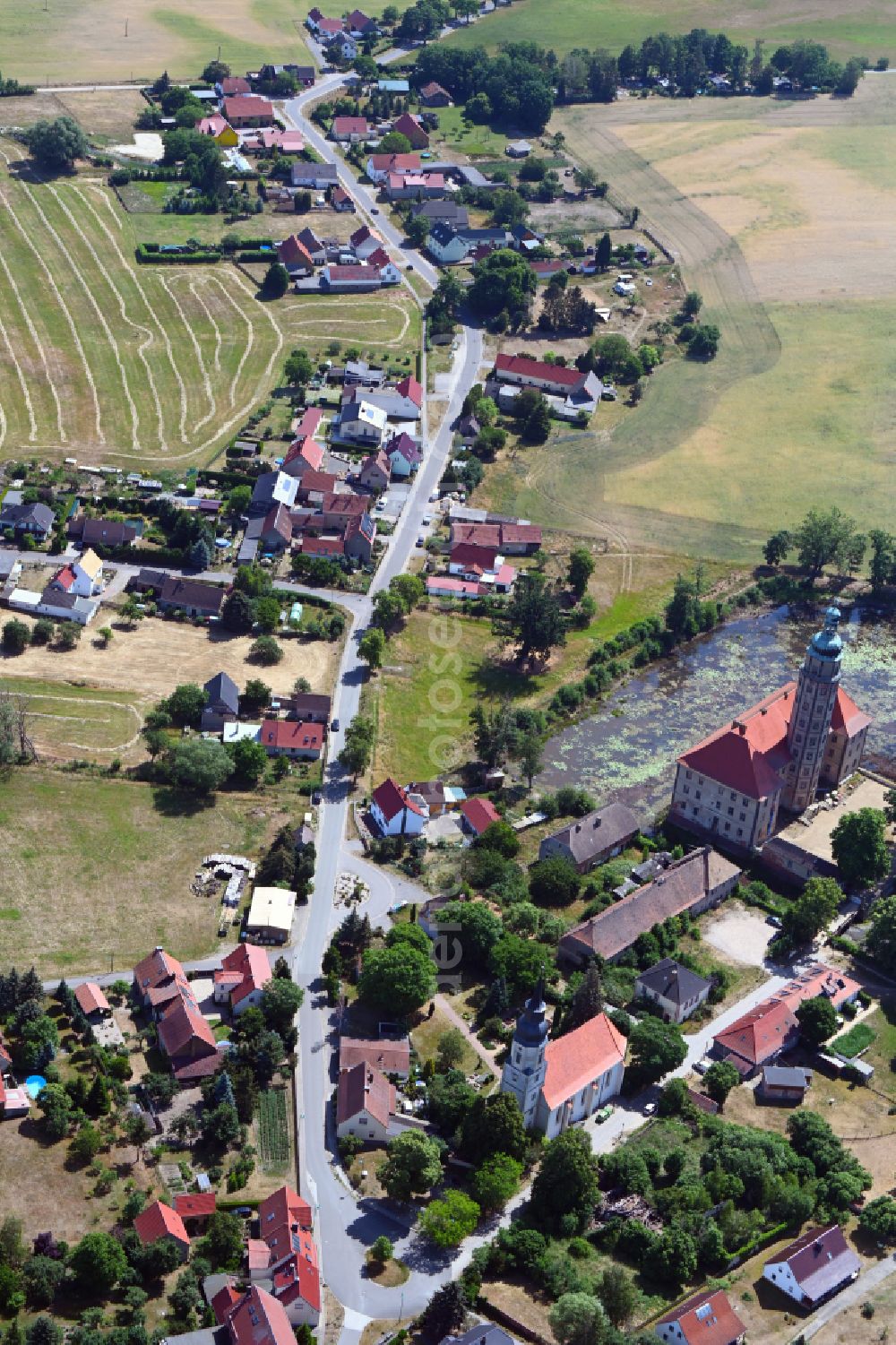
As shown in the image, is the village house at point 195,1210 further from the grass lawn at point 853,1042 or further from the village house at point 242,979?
the grass lawn at point 853,1042

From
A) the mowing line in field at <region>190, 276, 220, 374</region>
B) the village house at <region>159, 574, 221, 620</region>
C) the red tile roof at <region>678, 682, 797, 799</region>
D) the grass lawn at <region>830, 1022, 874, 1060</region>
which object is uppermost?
the mowing line in field at <region>190, 276, 220, 374</region>

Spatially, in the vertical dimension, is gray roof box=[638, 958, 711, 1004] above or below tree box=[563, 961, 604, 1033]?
→ below

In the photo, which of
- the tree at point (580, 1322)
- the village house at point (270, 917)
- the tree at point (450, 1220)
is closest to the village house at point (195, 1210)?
the tree at point (450, 1220)

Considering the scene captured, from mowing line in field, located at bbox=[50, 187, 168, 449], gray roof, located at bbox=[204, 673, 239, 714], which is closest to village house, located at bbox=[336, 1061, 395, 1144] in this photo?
gray roof, located at bbox=[204, 673, 239, 714]

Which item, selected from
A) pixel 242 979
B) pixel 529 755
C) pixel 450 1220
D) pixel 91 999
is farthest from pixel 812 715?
pixel 91 999

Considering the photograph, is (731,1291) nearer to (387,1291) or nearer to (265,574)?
(387,1291)

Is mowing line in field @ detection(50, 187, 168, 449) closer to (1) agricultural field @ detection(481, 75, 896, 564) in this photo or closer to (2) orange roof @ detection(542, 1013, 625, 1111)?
(1) agricultural field @ detection(481, 75, 896, 564)

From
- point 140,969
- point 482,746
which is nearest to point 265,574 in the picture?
point 482,746
